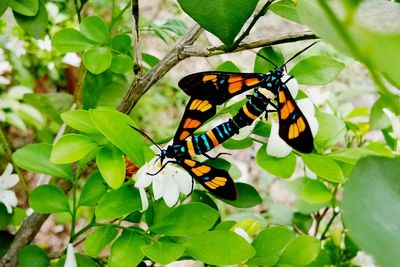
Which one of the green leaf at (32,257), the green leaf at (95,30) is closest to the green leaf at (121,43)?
the green leaf at (95,30)

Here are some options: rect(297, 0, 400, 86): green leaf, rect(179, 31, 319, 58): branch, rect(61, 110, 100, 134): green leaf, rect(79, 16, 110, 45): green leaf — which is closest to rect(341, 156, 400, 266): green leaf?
rect(297, 0, 400, 86): green leaf

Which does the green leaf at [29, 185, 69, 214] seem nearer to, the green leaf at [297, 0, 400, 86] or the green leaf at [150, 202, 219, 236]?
the green leaf at [150, 202, 219, 236]

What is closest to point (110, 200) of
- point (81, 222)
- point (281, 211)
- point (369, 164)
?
point (369, 164)

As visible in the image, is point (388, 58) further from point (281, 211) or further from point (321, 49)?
point (321, 49)

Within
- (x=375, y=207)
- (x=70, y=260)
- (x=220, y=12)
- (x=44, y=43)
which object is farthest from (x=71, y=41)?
(x=44, y=43)

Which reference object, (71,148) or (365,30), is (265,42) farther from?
(365,30)

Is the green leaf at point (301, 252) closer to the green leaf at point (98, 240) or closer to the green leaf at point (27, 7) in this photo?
the green leaf at point (98, 240)
